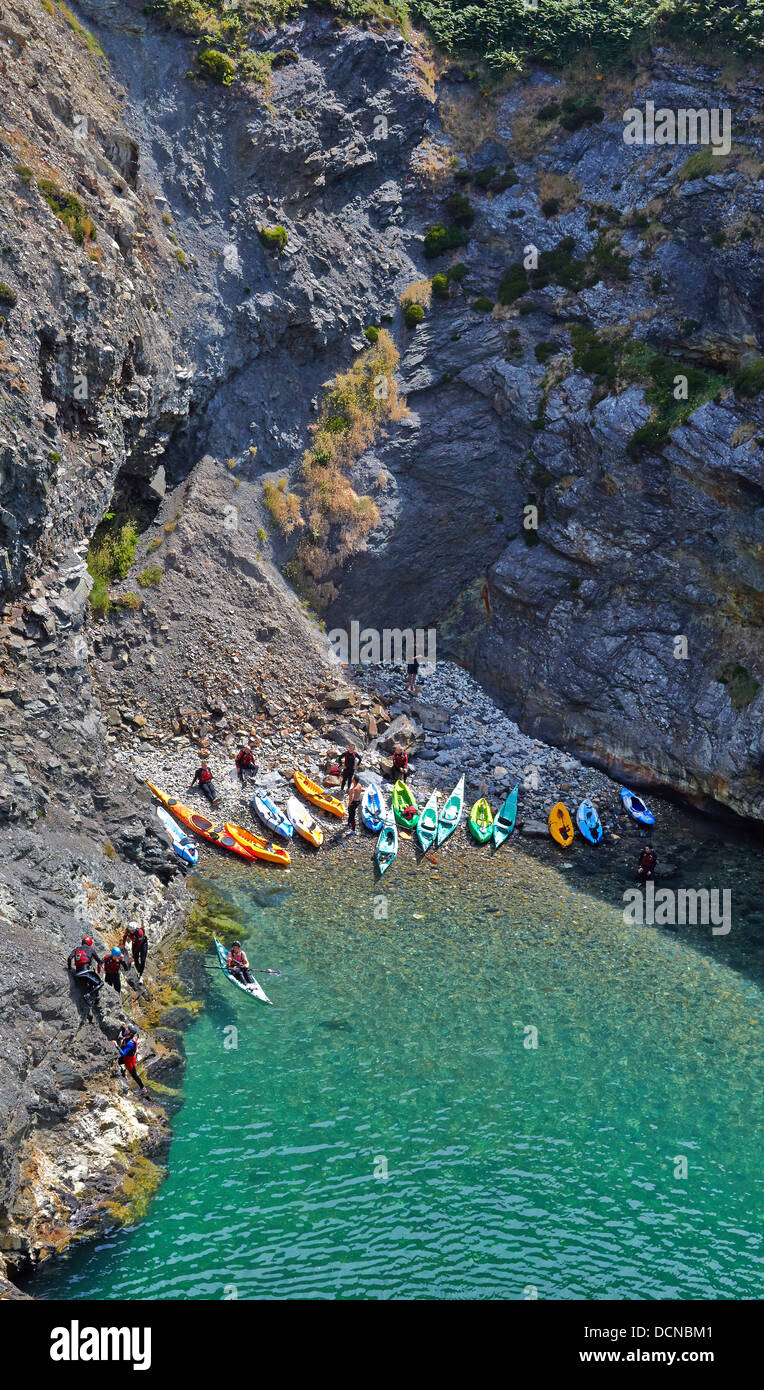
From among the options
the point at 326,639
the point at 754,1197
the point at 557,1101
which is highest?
the point at 326,639

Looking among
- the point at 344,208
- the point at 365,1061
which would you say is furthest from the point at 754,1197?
the point at 344,208

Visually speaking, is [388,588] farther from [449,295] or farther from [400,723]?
[449,295]

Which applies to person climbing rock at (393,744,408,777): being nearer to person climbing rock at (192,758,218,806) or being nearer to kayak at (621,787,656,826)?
person climbing rock at (192,758,218,806)

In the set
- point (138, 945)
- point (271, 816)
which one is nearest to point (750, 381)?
point (271, 816)

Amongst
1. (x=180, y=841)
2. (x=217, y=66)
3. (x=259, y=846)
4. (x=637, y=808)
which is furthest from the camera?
(x=217, y=66)

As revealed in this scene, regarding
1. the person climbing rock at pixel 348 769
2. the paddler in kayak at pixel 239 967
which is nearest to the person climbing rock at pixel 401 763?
the person climbing rock at pixel 348 769

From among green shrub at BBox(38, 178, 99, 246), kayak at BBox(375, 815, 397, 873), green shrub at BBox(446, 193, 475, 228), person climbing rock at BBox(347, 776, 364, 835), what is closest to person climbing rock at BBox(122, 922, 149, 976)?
kayak at BBox(375, 815, 397, 873)

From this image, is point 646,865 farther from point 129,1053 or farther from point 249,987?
point 129,1053

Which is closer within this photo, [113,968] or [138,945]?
[113,968]
